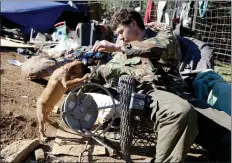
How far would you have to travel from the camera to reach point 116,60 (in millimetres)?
3355

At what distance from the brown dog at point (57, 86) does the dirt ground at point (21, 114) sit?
189 mm

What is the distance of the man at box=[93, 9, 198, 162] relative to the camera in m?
2.56

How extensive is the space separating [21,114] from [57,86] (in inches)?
20.8

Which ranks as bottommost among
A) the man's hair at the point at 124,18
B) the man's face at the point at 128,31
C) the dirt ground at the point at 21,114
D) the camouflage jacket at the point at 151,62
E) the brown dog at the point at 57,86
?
the dirt ground at the point at 21,114

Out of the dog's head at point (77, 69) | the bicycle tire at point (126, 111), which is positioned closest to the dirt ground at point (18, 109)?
the dog's head at point (77, 69)

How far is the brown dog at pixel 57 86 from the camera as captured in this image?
13.1 ft

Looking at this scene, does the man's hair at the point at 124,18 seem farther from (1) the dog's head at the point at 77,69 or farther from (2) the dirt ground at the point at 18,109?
(2) the dirt ground at the point at 18,109

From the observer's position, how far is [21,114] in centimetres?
421

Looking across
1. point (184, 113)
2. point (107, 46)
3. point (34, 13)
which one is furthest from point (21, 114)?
point (34, 13)

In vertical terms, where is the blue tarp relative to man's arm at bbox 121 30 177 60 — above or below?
above

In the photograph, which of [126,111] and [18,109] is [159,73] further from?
[18,109]

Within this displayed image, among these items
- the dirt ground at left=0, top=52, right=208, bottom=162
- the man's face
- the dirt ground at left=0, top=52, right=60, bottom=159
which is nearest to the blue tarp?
the dirt ground at left=0, top=52, right=60, bottom=159

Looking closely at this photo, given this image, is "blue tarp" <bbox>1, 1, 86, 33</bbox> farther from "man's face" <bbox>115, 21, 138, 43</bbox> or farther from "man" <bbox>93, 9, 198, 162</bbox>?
"man's face" <bbox>115, 21, 138, 43</bbox>

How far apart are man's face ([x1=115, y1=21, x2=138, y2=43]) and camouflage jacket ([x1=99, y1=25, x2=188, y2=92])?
12 cm
